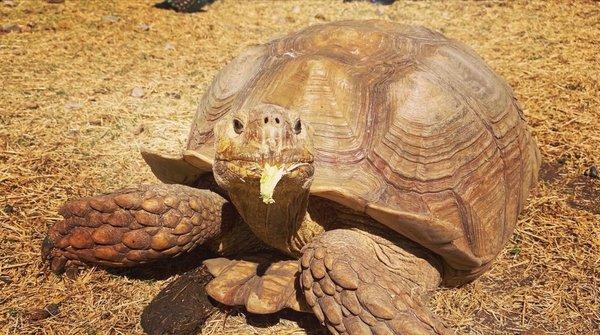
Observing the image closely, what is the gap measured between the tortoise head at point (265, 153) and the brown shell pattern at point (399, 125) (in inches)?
9.6

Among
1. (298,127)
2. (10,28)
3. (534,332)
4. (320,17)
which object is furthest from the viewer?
(320,17)

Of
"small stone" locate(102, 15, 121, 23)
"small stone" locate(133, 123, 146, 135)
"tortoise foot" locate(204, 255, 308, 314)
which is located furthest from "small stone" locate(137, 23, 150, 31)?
"tortoise foot" locate(204, 255, 308, 314)

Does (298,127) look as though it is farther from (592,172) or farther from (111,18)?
(111,18)

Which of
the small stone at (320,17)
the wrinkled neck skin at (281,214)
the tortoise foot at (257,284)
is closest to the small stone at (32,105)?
the tortoise foot at (257,284)

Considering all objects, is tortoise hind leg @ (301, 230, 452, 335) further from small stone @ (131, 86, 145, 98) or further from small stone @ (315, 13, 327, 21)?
small stone @ (315, 13, 327, 21)

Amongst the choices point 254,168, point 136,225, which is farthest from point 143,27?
point 254,168

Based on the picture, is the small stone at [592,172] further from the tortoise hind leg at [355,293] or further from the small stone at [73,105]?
the small stone at [73,105]

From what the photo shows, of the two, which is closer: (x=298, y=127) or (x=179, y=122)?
(x=298, y=127)

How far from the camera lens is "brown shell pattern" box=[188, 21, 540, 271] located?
2.18 m

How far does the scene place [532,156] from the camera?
10.1 feet

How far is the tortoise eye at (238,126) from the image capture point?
1.80 metres

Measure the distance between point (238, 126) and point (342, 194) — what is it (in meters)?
0.49

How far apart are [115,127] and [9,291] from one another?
1885mm

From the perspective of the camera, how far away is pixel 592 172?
357 cm
